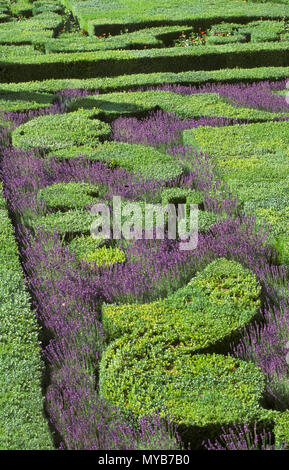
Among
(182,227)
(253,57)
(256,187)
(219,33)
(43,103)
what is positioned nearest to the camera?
(182,227)

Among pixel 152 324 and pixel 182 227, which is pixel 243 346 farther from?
pixel 182 227

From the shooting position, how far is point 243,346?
475cm

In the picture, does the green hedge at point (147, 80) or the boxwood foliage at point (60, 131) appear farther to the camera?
the green hedge at point (147, 80)

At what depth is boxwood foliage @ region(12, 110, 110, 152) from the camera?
945 centimetres

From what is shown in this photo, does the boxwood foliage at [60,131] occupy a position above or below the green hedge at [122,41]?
below

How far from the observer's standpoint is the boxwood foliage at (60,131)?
9.45 m

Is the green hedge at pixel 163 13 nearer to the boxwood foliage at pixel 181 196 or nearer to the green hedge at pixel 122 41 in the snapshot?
the green hedge at pixel 122 41

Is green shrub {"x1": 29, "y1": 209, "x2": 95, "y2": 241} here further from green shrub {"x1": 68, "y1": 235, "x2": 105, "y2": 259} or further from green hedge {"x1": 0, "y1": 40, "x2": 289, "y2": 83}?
green hedge {"x1": 0, "y1": 40, "x2": 289, "y2": 83}

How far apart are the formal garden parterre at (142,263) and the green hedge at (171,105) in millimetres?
37

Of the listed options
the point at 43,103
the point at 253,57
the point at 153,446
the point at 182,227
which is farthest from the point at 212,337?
the point at 253,57

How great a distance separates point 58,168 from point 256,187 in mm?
2852

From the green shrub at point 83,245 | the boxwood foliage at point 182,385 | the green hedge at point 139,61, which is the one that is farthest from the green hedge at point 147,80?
the boxwood foliage at point 182,385

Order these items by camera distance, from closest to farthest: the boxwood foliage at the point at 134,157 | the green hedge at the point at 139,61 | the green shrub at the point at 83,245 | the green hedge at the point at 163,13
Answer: the green shrub at the point at 83,245, the boxwood foliage at the point at 134,157, the green hedge at the point at 139,61, the green hedge at the point at 163,13

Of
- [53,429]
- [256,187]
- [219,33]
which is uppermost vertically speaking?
[219,33]
